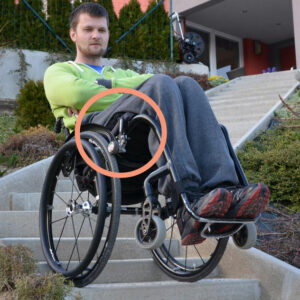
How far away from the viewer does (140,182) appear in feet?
7.30

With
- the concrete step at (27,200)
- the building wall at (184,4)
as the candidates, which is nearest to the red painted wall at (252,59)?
the building wall at (184,4)

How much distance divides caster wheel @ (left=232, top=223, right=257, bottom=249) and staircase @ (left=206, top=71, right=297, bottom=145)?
278 centimetres

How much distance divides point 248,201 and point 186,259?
912 millimetres

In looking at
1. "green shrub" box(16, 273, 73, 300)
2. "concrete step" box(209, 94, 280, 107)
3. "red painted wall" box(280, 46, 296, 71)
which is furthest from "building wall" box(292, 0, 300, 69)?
"green shrub" box(16, 273, 73, 300)

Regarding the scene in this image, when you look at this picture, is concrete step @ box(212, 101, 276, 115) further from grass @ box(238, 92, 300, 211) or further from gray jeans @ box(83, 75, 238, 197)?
gray jeans @ box(83, 75, 238, 197)

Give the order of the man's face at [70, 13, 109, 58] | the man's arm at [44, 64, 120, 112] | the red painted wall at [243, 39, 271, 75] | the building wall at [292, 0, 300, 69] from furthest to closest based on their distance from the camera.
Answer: the red painted wall at [243, 39, 271, 75]
the building wall at [292, 0, 300, 69]
the man's face at [70, 13, 109, 58]
the man's arm at [44, 64, 120, 112]

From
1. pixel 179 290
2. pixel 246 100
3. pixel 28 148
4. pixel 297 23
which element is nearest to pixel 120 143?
pixel 179 290

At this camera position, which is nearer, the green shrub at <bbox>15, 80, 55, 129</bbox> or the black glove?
the black glove

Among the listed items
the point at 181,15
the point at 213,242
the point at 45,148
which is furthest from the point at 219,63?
the point at 213,242

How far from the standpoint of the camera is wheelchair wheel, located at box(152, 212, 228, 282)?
205 cm

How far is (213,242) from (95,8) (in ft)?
4.61

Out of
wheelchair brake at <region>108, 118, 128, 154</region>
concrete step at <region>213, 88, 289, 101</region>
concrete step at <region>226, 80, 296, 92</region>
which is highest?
concrete step at <region>226, 80, 296, 92</region>

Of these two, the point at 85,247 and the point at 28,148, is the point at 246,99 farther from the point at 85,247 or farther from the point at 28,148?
the point at 85,247

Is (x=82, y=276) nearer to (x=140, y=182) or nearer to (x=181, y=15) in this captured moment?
(x=140, y=182)
